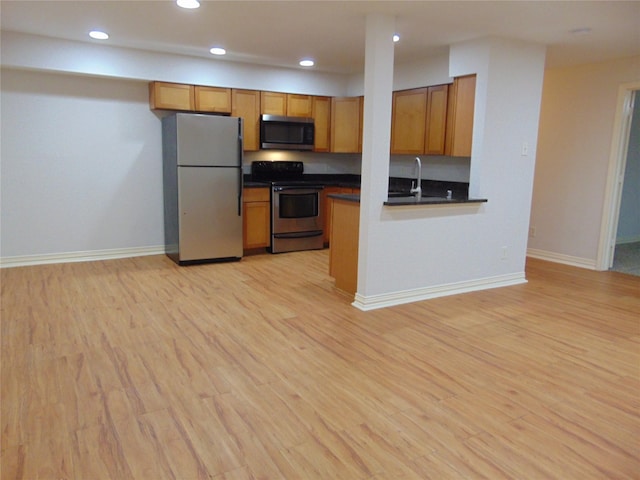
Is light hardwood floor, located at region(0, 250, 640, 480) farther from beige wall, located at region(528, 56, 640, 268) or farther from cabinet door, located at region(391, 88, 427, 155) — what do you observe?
cabinet door, located at region(391, 88, 427, 155)

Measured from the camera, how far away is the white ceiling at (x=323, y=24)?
3.40 metres

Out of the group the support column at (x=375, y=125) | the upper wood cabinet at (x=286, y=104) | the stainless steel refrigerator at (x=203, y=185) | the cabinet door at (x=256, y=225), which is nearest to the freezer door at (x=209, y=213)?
the stainless steel refrigerator at (x=203, y=185)

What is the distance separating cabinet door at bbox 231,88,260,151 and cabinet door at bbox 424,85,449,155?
212cm

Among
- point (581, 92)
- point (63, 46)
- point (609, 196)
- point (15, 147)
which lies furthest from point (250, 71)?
point (609, 196)

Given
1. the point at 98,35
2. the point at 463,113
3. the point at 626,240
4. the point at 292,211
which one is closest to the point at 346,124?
the point at 292,211

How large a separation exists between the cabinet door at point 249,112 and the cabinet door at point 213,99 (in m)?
0.08

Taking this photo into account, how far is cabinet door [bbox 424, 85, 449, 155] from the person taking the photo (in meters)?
4.96

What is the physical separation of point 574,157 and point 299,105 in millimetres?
3444

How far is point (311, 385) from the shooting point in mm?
2568

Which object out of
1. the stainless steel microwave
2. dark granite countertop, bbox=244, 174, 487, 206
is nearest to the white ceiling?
the stainless steel microwave

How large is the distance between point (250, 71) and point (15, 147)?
2724mm

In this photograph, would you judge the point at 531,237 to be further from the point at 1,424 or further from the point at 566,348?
the point at 1,424

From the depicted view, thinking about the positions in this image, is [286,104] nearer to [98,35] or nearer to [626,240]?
[98,35]

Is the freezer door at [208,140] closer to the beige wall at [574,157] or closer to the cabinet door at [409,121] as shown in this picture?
the cabinet door at [409,121]
